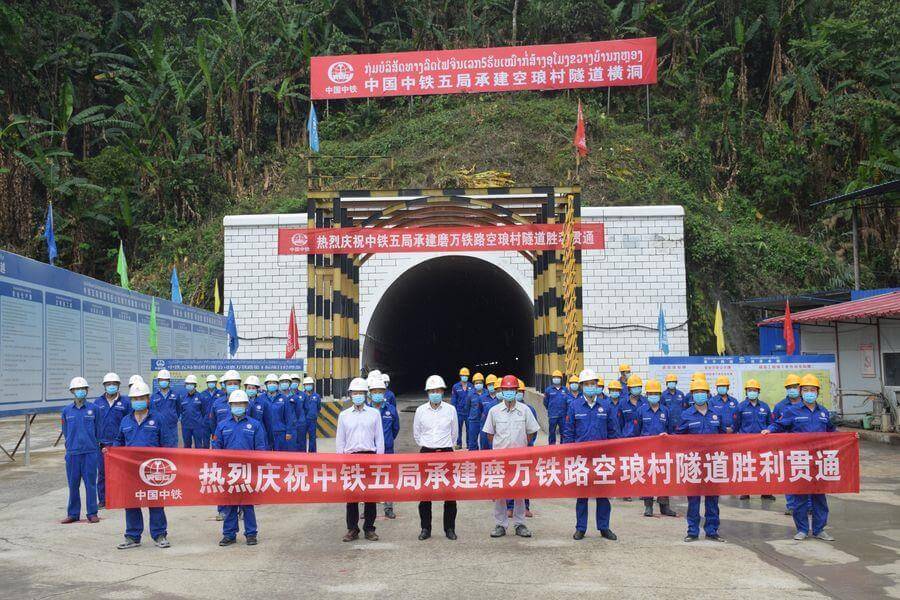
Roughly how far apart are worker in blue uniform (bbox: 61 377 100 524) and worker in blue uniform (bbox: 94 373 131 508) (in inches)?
3.4

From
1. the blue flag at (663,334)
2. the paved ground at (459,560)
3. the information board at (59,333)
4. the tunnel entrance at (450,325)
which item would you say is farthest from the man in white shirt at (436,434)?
the tunnel entrance at (450,325)

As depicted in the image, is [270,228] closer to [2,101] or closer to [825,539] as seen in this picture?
[2,101]

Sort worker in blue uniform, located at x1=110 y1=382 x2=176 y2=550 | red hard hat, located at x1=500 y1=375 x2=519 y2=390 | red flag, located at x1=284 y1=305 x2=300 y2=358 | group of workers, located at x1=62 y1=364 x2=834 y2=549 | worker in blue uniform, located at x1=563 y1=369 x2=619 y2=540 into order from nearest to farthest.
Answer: worker in blue uniform, located at x1=110 y1=382 x2=176 y2=550 → group of workers, located at x1=62 y1=364 x2=834 y2=549 → red hard hat, located at x1=500 y1=375 x2=519 y2=390 → worker in blue uniform, located at x1=563 y1=369 x2=619 y2=540 → red flag, located at x1=284 y1=305 x2=300 y2=358

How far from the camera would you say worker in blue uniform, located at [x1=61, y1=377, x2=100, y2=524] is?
10586 mm

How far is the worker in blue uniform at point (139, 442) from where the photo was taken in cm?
916

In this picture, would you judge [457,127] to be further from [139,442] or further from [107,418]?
[139,442]

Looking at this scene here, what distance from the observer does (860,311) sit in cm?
1884

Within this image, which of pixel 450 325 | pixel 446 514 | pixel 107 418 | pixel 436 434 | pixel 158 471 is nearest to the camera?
pixel 158 471

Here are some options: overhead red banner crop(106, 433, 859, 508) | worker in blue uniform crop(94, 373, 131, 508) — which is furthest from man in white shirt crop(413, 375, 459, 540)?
worker in blue uniform crop(94, 373, 131, 508)

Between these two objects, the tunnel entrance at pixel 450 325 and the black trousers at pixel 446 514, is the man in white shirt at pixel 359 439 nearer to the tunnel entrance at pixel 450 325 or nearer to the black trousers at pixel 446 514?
the black trousers at pixel 446 514

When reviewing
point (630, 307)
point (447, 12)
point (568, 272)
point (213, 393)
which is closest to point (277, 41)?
point (447, 12)

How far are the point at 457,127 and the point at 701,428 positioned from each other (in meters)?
27.0

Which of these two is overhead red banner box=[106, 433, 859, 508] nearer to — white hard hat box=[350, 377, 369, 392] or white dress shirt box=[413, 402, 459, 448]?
white dress shirt box=[413, 402, 459, 448]

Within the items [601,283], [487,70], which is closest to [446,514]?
[601,283]
